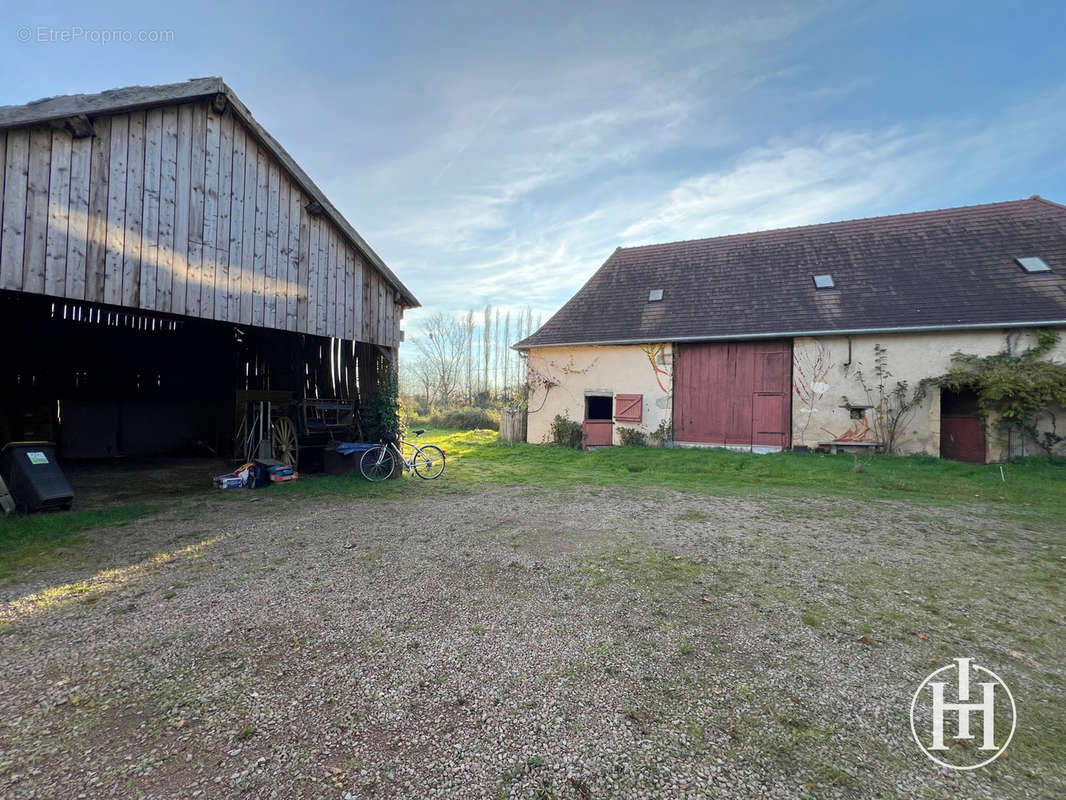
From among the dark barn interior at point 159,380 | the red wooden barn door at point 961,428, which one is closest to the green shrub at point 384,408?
the dark barn interior at point 159,380

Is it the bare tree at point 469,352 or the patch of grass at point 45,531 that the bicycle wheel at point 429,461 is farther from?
the bare tree at point 469,352

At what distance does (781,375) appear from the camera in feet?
39.4

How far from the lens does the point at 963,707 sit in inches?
86.6

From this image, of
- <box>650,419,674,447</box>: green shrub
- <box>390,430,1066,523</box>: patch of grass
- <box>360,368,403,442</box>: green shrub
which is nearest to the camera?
<box>390,430,1066,523</box>: patch of grass

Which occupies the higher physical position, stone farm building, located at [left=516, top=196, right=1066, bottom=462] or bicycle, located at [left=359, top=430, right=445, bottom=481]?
stone farm building, located at [left=516, top=196, right=1066, bottom=462]

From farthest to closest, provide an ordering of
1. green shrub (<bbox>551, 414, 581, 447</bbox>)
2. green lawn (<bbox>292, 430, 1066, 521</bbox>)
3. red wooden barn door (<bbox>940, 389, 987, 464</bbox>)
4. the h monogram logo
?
green shrub (<bbox>551, 414, 581, 447</bbox>), red wooden barn door (<bbox>940, 389, 987, 464</bbox>), green lawn (<bbox>292, 430, 1066, 521</bbox>), the h monogram logo

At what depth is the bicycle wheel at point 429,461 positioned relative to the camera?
341 inches

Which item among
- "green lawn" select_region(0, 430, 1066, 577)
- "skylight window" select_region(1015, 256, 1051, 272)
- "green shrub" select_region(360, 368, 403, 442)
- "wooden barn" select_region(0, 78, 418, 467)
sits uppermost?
"skylight window" select_region(1015, 256, 1051, 272)

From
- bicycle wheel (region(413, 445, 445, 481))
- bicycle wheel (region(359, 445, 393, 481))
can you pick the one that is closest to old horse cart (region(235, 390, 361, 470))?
bicycle wheel (region(359, 445, 393, 481))

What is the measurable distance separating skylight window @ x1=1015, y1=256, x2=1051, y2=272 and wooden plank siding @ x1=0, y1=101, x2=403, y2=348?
1554cm

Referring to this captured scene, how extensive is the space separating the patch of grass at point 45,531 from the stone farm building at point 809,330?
1064cm

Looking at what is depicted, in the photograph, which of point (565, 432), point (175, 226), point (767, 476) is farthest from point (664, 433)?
point (175, 226)

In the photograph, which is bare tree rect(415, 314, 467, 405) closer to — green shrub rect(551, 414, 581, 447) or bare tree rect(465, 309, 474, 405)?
bare tree rect(465, 309, 474, 405)

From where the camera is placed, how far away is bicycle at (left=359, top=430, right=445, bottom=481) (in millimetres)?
8180
